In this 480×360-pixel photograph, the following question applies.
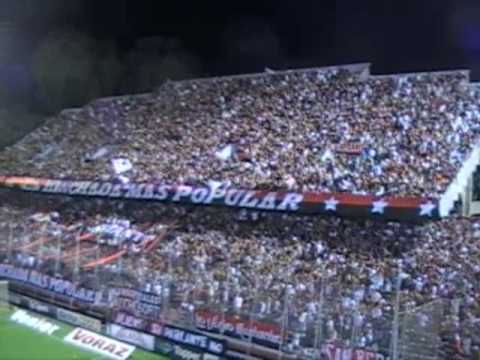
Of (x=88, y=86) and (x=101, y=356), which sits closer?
(x=101, y=356)

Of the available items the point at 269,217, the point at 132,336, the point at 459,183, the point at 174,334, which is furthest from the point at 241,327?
the point at 459,183

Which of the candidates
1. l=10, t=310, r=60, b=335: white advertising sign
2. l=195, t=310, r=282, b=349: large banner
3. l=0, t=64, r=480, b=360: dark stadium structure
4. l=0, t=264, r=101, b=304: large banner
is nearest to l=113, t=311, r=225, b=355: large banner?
l=0, t=64, r=480, b=360: dark stadium structure

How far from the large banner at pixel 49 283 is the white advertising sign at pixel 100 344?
5.89ft

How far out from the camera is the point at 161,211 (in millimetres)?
28578

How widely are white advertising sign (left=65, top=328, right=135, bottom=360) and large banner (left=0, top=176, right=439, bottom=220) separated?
884 cm

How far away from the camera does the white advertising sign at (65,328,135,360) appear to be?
642 inches

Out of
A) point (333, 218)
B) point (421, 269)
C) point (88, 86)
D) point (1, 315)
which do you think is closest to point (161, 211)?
point (333, 218)

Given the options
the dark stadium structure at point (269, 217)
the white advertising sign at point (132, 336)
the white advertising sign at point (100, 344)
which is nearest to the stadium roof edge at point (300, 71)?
the dark stadium structure at point (269, 217)

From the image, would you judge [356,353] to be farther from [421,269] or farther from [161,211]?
[161,211]

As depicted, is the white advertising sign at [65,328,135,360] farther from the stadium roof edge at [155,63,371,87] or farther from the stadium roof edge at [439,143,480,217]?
the stadium roof edge at [155,63,371,87]

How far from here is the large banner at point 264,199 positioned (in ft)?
73.2

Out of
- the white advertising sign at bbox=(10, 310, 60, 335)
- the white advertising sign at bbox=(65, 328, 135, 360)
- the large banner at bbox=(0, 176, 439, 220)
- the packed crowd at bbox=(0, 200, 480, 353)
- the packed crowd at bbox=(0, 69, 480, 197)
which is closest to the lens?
the packed crowd at bbox=(0, 200, 480, 353)

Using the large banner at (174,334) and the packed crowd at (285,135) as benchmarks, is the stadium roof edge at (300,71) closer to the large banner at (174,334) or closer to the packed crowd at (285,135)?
the packed crowd at (285,135)

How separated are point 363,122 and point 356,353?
589 inches
